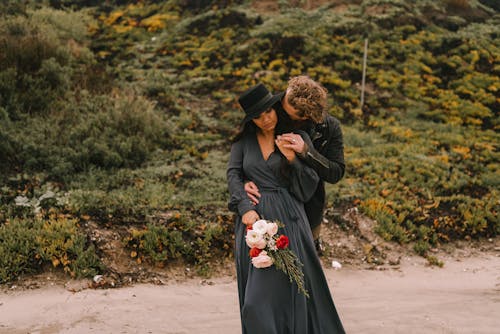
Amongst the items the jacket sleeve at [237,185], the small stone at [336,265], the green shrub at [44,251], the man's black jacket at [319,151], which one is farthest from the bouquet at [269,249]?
the small stone at [336,265]

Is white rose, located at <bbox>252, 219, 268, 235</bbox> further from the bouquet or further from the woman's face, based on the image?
the woman's face

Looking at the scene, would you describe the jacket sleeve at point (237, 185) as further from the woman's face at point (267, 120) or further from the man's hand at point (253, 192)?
the woman's face at point (267, 120)

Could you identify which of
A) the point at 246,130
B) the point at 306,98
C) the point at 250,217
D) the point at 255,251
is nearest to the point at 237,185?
the point at 250,217

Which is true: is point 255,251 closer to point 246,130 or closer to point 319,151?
point 246,130

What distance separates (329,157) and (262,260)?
1.16m

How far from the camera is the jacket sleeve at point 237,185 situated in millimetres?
3074

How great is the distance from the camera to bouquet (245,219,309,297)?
2.79 meters

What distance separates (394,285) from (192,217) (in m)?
2.97

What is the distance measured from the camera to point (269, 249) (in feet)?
9.32

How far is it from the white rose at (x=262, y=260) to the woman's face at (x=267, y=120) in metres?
0.88

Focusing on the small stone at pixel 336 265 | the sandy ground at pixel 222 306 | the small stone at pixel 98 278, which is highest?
the small stone at pixel 98 278

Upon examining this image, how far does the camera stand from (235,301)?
511cm

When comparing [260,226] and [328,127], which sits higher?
[328,127]

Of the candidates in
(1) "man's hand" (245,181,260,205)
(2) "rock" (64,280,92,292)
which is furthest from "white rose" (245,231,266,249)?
(2) "rock" (64,280,92,292)
